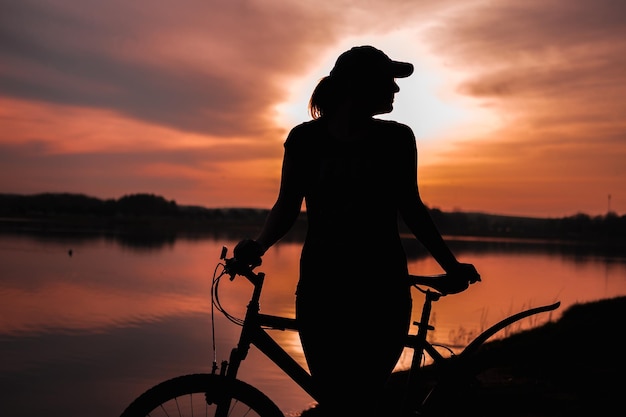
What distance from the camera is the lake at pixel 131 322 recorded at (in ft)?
47.3

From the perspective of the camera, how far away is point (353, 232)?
256 centimetres

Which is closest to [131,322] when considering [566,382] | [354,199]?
[566,382]

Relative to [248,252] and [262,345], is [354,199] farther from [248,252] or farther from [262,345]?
[262,345]

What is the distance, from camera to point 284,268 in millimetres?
51969

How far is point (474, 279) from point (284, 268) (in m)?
49.5

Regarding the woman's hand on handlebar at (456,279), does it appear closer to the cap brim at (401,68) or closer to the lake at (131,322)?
the lake at (131,322)

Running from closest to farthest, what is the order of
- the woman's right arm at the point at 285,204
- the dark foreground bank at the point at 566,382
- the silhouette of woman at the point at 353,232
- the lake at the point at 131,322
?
1. the silhouette of woman at the point at 353,232
2. the woman's right arm at the point at 285,204
3. the dark foreground bank at the point at 566,382
4. the lake at the point at 131,322

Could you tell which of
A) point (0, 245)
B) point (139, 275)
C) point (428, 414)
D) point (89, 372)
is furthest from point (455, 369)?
point (0, 245)

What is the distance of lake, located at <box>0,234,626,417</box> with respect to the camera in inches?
567

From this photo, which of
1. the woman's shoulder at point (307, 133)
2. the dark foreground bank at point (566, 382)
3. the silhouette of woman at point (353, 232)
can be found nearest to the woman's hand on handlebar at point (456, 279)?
the silhouette of woman at point (353, 232)

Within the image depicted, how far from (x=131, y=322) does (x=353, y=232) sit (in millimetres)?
22908

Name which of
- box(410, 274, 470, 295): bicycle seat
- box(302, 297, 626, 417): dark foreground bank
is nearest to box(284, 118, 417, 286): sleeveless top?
box(410, 274, 470, 295): bicycle seat

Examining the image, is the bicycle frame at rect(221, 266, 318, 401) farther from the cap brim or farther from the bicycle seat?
the cap brim

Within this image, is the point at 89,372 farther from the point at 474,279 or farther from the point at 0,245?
the point at 0,245
